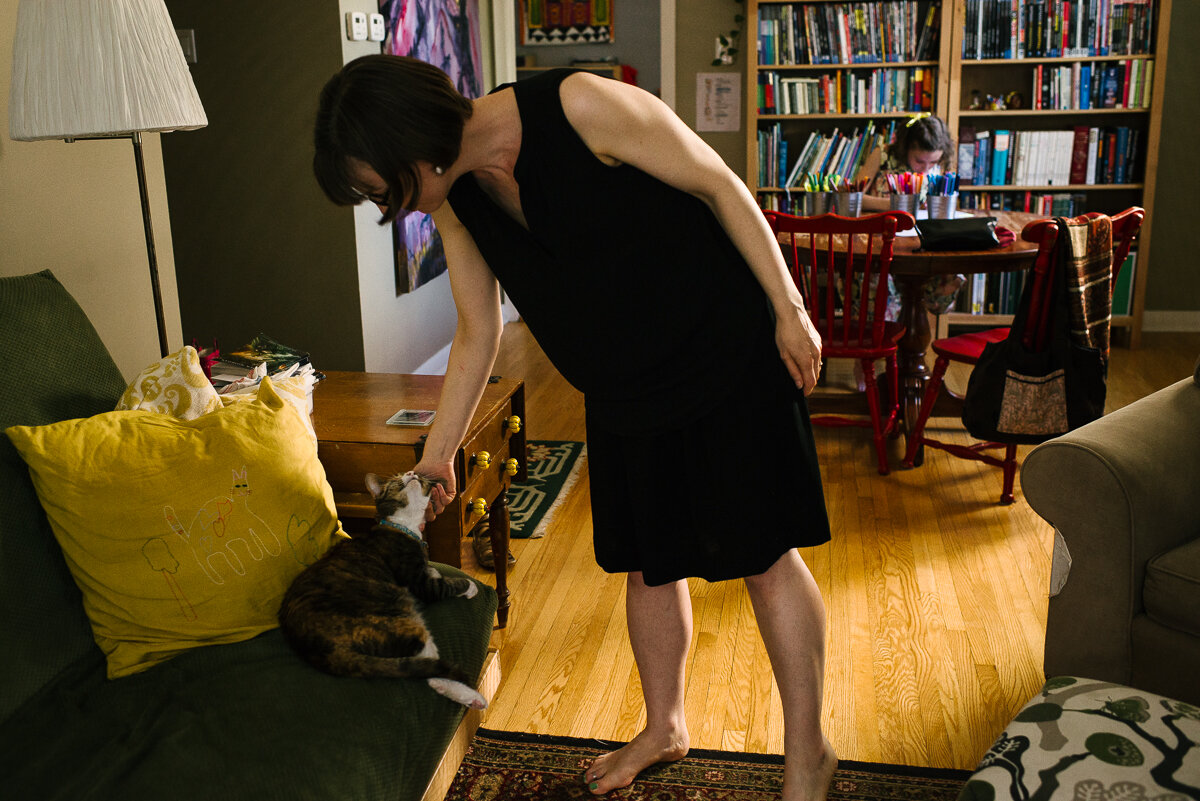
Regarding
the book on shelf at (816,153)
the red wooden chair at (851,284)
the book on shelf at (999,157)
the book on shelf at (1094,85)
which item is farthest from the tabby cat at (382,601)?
the book on shelf at (1094,85)

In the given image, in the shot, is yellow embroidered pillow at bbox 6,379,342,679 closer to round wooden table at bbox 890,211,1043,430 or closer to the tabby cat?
the tabby cat

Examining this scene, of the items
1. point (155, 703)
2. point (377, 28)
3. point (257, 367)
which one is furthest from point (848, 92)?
point (155, 703)

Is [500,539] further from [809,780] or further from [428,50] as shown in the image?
[428,50]

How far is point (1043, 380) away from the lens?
258 cm

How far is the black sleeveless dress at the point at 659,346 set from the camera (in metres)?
1.27

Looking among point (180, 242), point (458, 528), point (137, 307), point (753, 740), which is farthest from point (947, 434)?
point (180, 242)

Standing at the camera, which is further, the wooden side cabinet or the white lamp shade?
the wooden side cabinet

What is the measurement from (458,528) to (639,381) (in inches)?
24.2

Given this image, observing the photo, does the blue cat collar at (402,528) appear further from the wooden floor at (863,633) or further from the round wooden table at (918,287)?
the round wooden table at (918,287)

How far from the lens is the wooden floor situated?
1856mm

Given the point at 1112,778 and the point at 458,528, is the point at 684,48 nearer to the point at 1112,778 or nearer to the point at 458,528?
the point at 458,528

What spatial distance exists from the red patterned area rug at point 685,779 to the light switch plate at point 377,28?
8.80ft

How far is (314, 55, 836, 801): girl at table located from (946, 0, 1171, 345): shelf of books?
3.72m

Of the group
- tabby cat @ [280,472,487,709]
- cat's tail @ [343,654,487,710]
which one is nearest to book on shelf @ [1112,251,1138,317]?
tabby cat @ [280,472,487,709]
